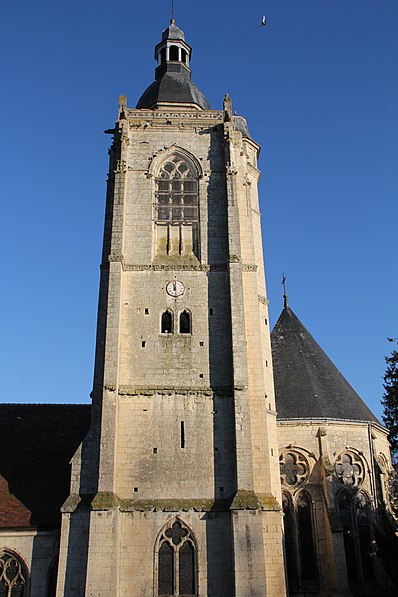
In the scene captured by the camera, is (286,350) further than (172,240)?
Yes

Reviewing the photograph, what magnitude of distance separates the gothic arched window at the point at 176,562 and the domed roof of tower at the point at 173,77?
1612 cm

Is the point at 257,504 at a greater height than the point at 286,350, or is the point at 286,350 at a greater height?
the point at 286,350

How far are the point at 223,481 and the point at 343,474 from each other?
545 cm

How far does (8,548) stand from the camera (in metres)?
17.3

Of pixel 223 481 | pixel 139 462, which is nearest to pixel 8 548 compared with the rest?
pixel 139 462

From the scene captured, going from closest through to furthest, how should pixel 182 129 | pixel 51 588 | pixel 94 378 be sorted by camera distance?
pixel 51 588
pixel 94 378
pixel 182 129

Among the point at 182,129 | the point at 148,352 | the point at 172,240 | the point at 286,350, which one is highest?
the point at 182,129

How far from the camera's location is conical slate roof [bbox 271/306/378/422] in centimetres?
2130

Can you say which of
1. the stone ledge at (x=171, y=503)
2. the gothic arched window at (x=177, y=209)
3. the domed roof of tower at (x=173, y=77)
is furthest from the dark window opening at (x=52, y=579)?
the domed roof of tower at (x=173, y=77)

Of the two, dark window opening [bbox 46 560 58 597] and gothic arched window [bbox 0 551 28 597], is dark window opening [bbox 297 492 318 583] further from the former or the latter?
gothic arched window [bbox 0 551 28 597]

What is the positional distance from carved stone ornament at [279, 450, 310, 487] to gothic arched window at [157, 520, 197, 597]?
16.4 ft

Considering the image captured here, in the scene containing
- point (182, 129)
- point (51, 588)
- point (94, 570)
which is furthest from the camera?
point (182, 129)

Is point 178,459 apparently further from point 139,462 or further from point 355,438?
point 355,438

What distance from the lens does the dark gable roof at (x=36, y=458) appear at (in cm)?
1805
